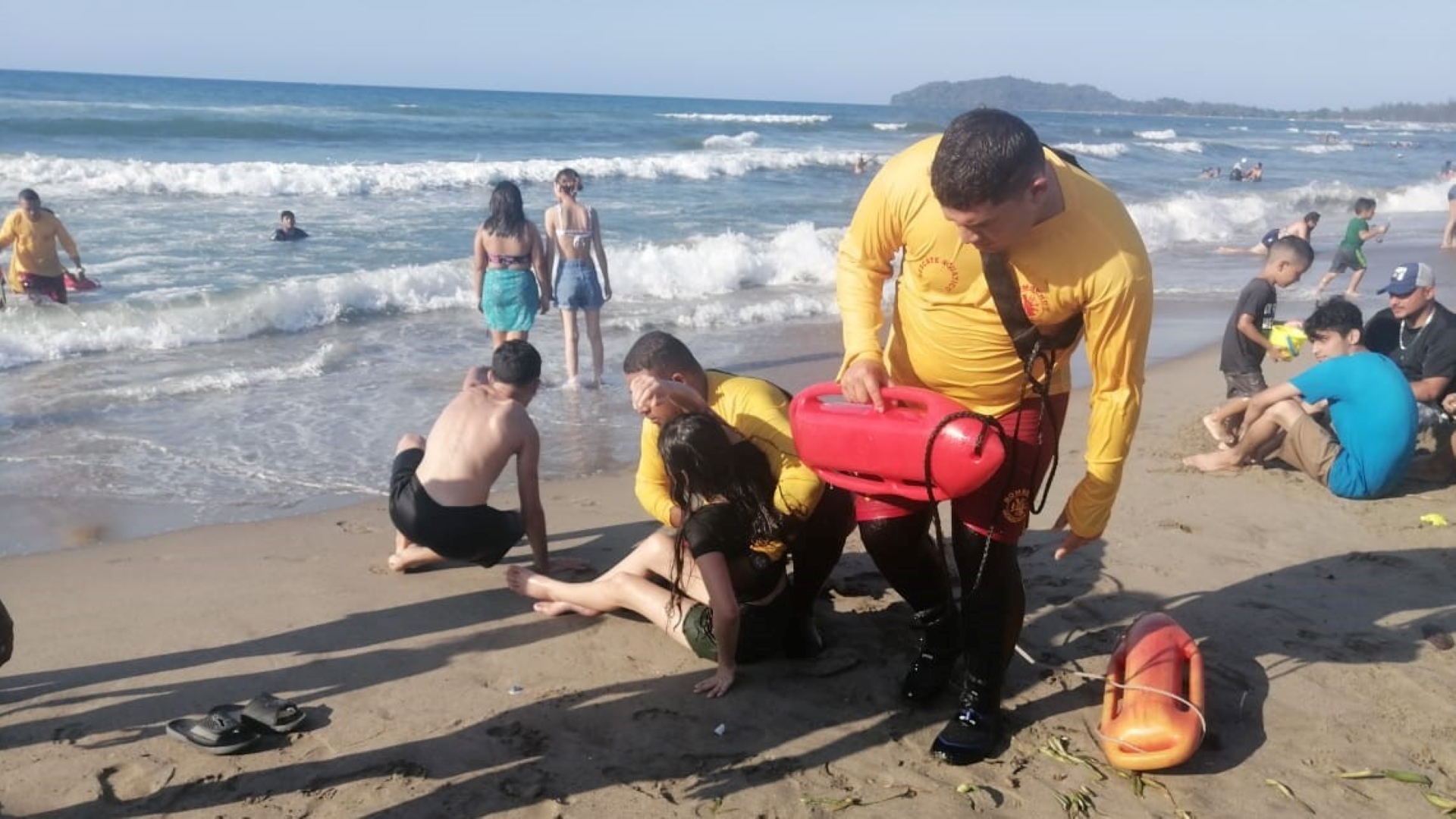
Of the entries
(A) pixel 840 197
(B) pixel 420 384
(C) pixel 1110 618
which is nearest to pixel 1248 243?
(A) pixel 840 197

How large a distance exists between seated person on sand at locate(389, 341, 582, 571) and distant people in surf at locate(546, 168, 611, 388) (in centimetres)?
367

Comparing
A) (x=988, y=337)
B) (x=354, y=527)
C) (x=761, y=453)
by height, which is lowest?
(x=354, y=527)

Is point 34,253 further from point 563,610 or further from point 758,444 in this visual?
point 758,444

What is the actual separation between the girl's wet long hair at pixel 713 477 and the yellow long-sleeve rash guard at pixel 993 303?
646mm

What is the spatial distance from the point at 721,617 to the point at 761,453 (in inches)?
22.3

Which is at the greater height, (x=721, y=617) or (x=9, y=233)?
(x=9, y=233)

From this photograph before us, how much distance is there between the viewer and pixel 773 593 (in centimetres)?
392

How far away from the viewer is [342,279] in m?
11.4

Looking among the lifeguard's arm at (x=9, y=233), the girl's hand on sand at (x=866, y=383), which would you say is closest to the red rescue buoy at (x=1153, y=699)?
the girl's hand on sand at (x=866, y=383)

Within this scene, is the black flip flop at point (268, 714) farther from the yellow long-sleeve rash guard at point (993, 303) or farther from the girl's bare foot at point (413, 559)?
the yellow long-sleeve rash guard at point (993, 303)

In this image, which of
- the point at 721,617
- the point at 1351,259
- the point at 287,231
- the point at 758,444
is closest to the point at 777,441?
the point at 758,444

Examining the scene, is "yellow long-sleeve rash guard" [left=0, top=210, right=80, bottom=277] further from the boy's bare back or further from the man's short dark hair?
the man's short dark hair

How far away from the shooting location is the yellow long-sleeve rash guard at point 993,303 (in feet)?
9.37

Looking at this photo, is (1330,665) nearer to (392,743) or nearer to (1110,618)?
(1110,618)
